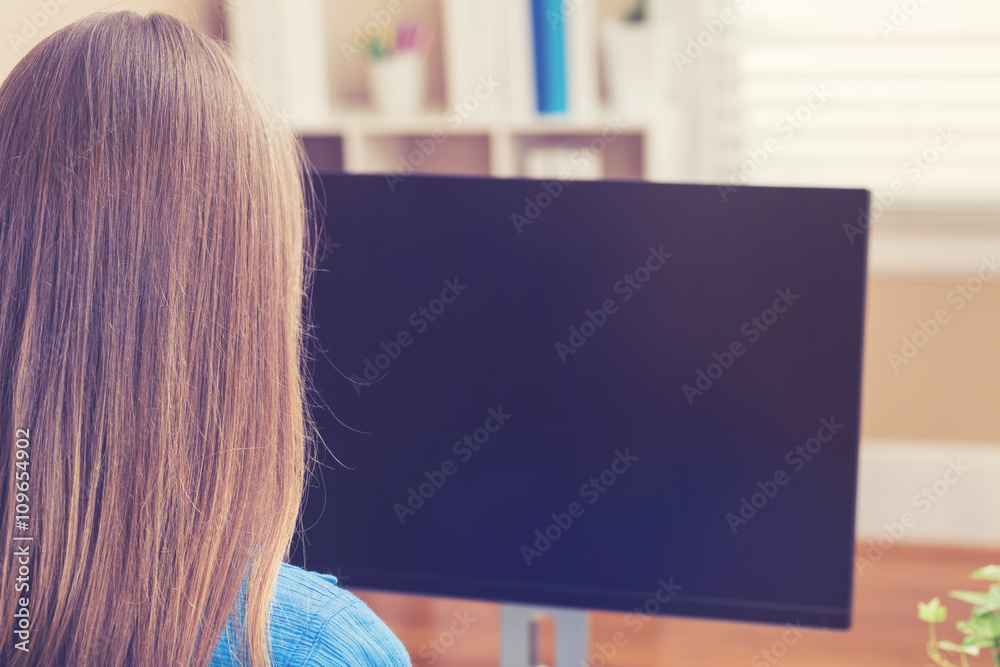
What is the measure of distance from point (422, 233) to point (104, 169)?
1.00 feet

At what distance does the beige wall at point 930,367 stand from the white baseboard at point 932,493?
51 mm

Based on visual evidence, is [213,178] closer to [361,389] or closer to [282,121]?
[282,121]

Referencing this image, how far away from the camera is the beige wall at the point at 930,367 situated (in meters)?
1.72

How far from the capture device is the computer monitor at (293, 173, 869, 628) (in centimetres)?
78

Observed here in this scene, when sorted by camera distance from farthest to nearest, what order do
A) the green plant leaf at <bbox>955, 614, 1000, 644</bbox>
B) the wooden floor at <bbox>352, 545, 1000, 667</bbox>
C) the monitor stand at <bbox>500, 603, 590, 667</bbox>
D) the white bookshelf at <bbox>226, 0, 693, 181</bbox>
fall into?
the white bookshelf at <bbox>226, 0, 693, 181</bbox> < the wooden floor at <bbox>352, 545, 1000, 667</bbox> < the monitor stand at <bbox>500, 603, 590, 667</bbox> < the green plant leaf at <bbox>955, 614, 1000, 644</bbox>

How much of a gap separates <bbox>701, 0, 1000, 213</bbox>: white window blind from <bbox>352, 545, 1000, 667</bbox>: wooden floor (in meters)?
0.81

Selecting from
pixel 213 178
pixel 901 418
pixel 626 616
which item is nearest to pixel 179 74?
pixel 213 178

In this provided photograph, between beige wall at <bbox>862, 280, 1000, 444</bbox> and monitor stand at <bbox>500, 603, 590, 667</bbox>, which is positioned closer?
monitor stand at <bbox>500, 603, 590, 667</bbox>

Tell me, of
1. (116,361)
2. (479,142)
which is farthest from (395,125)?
(116,361)

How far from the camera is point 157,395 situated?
583 mm

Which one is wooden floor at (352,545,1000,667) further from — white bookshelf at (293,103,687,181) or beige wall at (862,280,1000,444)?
white bookshelf at (293,103,687,181)

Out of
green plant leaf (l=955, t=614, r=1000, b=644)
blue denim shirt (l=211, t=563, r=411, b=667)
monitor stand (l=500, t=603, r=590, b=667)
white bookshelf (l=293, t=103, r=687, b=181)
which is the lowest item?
monitor stand (l=500, t=603, r=590, b=667)

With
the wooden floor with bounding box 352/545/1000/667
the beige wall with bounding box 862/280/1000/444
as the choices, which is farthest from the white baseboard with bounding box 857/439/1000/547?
the wooden floor with bounding box 352/545/1000/667

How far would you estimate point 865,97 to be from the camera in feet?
5.77
